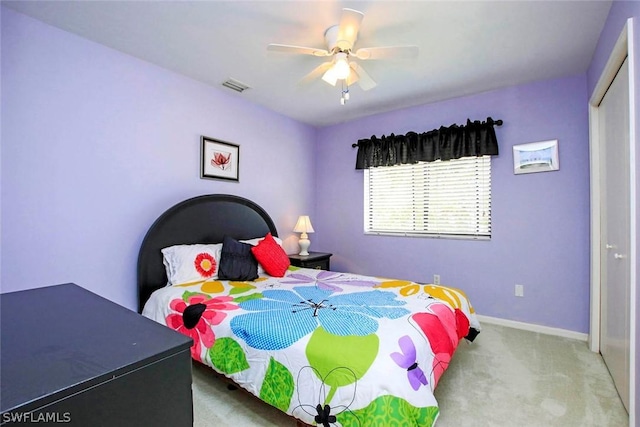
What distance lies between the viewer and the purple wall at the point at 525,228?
9.34 feet

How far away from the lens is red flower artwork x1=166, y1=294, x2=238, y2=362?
1.92 metres

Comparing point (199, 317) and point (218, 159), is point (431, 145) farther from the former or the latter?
point (199, 317)

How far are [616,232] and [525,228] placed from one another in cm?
100

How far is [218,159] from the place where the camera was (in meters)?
3.26

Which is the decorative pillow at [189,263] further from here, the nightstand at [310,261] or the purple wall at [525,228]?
the purple wall at [525,228]

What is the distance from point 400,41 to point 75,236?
295 centimetres

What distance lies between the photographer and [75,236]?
7.43ft

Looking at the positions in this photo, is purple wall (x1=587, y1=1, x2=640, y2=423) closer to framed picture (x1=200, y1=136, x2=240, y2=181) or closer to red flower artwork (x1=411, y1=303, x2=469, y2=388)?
red flower artwork (x1=411, y1=303, x2=469, y2=388)

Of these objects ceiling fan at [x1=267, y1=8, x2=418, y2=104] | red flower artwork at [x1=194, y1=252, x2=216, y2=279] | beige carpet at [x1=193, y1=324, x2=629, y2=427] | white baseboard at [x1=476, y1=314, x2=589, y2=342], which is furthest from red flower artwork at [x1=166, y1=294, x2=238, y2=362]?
white baseboard at [x1=476, y1=314, x2=589, y2=342]

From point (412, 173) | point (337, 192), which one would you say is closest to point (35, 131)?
point (337, 192)

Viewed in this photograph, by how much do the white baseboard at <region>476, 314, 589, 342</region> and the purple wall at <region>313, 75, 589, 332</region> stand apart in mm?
44

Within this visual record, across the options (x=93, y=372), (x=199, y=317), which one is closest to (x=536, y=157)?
(x=199, y=317)

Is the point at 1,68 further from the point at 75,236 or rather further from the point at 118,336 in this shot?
the point at 118,336

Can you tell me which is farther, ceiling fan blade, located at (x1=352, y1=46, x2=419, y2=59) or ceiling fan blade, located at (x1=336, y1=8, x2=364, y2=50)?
ceiling fan blade, located at (x1=352, y1=46, x2=419, y2=59)
